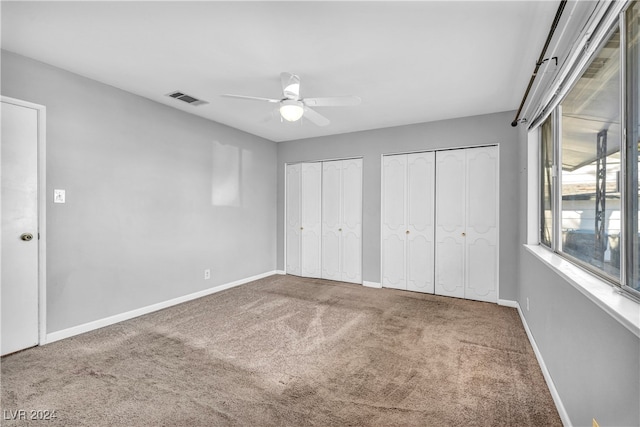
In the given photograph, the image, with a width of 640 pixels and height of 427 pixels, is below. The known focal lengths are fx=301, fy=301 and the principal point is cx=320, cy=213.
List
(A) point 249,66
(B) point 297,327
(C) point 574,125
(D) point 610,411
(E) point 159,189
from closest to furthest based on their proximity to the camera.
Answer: (D) point 610,411 → (C) point 574,125 → (A) point 249,66 → (B) point 297,327 → (E) point 159,189

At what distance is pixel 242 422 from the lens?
1744 mm

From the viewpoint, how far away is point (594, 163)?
5.50 feet

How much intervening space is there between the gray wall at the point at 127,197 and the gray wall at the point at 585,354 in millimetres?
3869

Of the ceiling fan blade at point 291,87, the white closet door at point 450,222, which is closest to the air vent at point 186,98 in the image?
the ceiling fan blade at point 291,87

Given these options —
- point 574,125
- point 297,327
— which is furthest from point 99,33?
point 574,125

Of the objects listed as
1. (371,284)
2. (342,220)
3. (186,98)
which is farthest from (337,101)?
(371,284)

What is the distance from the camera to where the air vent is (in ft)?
11.0

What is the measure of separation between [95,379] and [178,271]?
5.85ft

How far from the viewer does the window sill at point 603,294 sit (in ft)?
3.37

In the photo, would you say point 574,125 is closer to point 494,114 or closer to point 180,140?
point 494,114

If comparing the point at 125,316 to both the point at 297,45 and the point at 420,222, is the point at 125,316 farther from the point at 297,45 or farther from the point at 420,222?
the point at 420,222

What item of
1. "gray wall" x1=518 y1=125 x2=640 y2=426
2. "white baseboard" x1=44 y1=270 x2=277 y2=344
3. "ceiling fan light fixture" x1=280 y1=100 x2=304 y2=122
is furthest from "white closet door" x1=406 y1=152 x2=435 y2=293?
"white baseboard" x1=44 y1=270 x2=277 y2=344

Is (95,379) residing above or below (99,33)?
below

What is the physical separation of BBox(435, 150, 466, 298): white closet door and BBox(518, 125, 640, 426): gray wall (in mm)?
1590
